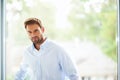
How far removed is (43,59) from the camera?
2211 millimetres

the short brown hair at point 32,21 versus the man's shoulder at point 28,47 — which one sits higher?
the short brown hair at point 32,21

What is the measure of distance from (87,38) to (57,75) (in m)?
0.41

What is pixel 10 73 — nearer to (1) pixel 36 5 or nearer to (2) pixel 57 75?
(2) pixel 57 75

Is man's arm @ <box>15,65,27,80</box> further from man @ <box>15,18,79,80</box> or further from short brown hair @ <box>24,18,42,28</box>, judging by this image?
short brown hair @ <box>24,18,42,28</box>

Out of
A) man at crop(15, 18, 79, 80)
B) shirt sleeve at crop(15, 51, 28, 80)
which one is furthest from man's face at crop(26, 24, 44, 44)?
shirt sleeve at crop(15, 51, 28, 80)

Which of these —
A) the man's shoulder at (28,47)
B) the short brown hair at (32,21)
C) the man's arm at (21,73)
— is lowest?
the man's arm at (21,73)

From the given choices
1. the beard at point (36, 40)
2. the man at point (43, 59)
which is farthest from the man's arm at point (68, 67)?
the beard at point (36, 40)

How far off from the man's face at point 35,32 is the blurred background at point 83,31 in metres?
0.06

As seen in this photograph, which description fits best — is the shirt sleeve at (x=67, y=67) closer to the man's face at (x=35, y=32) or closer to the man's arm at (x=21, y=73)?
the man's face at (x=35, y=32)

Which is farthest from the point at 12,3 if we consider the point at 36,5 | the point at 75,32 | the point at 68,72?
the point at 68,72

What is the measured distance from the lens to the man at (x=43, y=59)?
218 centimetres

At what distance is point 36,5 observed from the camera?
2.31 meters

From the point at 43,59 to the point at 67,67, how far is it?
217mm

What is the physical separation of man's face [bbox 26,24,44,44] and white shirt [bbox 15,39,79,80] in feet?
0.19
